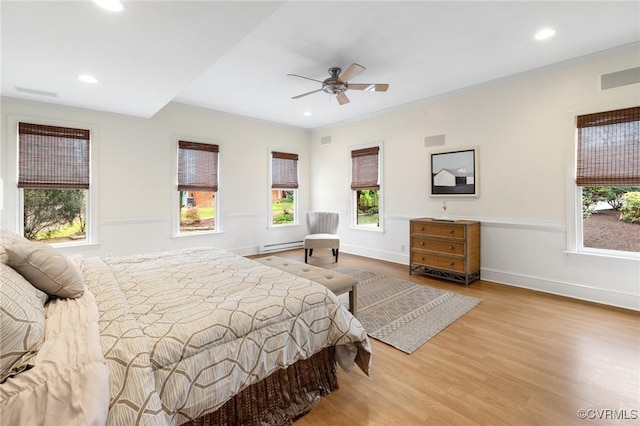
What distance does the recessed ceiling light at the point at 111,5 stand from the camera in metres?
1.96

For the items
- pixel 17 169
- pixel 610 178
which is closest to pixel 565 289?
pixel 610 178

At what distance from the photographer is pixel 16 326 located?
3.47 ft

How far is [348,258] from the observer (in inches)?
229

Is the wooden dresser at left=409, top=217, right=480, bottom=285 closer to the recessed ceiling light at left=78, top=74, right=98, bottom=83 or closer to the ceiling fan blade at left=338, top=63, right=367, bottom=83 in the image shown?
the ceiling fan blade at left=338, top=63, right=367, bottom=83

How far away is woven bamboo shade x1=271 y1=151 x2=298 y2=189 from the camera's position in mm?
6477

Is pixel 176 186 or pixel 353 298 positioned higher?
pixel 176 186

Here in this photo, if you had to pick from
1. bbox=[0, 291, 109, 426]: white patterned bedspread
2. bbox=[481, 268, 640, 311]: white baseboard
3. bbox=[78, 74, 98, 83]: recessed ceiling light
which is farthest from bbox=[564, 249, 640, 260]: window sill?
bbox=[78, 74, 98, 83]: recessed ceiling light

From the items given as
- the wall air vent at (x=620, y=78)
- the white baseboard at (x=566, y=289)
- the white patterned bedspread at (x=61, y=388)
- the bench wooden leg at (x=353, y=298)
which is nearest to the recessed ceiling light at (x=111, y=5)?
the white patterned bedspread at (x=61, y=388)

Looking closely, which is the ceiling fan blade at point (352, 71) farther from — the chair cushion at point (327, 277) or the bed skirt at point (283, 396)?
the bed skirt at point (283, 396)

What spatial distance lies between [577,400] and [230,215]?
5318 mm

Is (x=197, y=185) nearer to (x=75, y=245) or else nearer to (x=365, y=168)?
(x=75, y=245)

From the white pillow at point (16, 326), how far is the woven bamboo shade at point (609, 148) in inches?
196

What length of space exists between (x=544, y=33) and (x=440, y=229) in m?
2.52

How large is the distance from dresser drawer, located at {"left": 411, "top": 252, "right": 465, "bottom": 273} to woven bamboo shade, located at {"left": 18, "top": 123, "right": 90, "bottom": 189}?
16.9 ft
